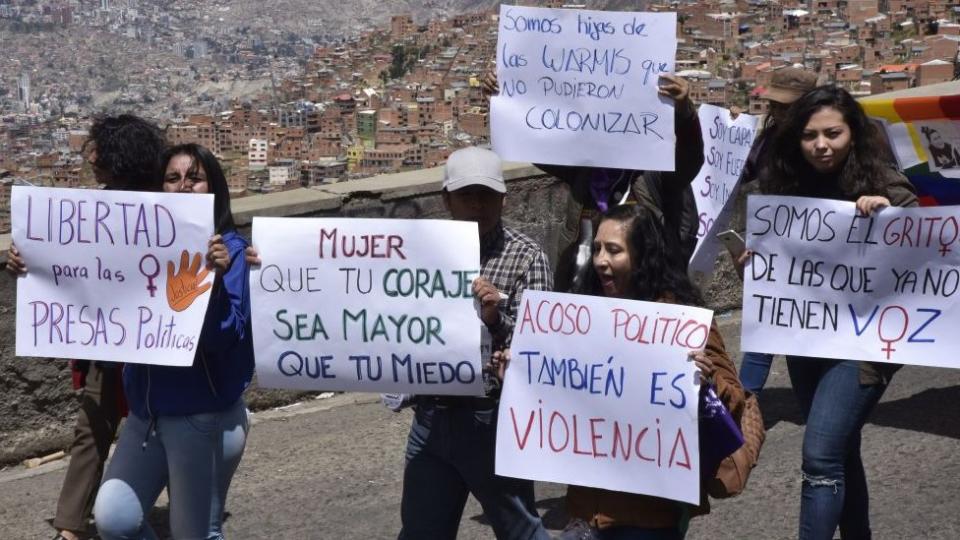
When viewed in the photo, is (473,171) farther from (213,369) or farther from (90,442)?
(90,442)

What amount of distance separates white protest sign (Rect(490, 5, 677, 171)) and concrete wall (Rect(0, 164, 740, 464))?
0.31 meters

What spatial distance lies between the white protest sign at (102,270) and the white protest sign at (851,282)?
5.31 feet

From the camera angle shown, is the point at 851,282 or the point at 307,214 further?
the point at 307,214

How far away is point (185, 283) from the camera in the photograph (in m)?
3.71

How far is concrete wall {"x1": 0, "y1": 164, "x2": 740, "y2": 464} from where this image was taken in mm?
5895

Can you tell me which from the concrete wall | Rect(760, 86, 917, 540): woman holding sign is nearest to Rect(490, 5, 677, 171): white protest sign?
the concrete wall

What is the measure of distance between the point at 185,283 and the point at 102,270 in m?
0.30

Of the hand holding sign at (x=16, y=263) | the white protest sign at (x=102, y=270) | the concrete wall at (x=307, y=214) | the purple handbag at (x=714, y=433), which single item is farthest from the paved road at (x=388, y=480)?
the purple handbag at (x=714, y=433)

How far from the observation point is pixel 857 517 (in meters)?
4.25

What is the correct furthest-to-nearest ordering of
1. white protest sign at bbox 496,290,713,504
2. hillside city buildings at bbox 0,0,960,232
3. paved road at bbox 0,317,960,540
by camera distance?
hillside city buildings at bbox 0,0,960,232 < paved road at bbox 0,317,960,540 < white protest sign at bbox 496,290,713,504

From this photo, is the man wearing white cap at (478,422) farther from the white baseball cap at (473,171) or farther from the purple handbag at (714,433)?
the purple handbag at (714,433)

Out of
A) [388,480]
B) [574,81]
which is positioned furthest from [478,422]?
[388,480]

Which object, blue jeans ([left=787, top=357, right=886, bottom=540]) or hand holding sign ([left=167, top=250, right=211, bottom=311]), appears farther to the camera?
blue jeans ([left=787, top=357, right=886, bottom=540])

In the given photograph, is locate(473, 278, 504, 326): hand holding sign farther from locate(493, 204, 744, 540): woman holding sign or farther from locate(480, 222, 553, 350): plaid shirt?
locate(493, 204, 744, 540): woman holding sign
